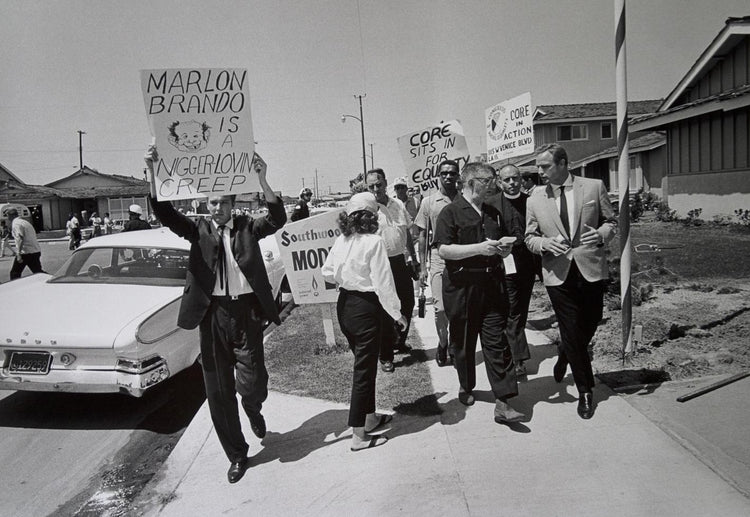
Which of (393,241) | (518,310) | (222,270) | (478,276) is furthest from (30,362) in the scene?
(518,310)

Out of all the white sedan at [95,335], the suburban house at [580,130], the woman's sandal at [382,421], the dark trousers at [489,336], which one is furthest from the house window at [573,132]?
the woman's sandal at [382,421]

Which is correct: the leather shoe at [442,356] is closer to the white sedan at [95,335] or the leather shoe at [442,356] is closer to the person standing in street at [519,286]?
the person standing in street at [519,286]

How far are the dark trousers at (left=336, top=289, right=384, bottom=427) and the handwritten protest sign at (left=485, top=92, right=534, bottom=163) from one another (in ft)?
17.0

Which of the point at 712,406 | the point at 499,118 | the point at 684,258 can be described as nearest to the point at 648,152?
the point at 684,258

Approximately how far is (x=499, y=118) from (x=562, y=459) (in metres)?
6.54

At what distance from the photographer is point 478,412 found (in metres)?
4.72

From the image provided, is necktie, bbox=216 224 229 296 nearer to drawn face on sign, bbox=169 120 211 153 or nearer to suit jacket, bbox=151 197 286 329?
suit jacket, bbox=151 197 286 329

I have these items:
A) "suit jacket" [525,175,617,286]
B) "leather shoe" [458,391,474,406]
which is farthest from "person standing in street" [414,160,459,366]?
"suit jacket" [525,175,617,286]

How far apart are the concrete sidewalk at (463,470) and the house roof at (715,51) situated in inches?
643

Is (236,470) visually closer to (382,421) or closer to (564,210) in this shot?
(382,421)

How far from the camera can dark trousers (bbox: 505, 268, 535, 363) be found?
5.50m

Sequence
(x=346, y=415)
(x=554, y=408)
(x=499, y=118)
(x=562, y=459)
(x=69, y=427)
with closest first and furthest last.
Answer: (x=562, y=459), (x=554, y=408), (x=346, y=415), (x=69, y=427), (x=499, y=118)

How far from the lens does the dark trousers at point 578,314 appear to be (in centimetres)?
446

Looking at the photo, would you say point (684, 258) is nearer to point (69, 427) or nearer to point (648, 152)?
point (69, 427)
